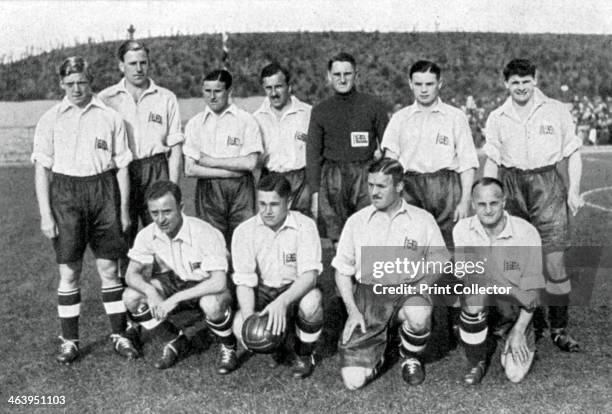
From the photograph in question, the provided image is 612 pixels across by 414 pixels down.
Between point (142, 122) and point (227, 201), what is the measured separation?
0.75 meters

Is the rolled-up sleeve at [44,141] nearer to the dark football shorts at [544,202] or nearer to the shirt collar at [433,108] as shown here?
the shirt collar at [433,108]

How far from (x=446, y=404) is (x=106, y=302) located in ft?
6.82

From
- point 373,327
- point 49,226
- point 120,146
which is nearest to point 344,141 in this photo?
point 373,327

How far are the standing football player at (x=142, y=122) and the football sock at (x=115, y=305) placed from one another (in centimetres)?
35

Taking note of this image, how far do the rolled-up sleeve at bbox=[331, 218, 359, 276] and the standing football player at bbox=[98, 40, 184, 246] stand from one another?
1.28 metres

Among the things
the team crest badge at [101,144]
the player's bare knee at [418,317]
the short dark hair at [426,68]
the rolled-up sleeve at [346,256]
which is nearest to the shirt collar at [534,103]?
the short dark hair at [426,68]

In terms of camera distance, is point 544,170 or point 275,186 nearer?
point 275,186

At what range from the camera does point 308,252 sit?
3.70 m

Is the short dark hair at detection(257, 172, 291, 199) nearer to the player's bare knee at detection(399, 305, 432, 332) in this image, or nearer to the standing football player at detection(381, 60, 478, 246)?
the standing football player at detection(381, 60, 478, 246)

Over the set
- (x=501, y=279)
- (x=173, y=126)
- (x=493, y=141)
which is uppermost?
(x=173, y=126)

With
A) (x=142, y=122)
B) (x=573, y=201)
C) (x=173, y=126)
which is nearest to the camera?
(x=573, y=201)

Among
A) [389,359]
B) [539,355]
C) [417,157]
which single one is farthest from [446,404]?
[417,157]

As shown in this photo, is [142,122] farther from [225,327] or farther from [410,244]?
[410,244]

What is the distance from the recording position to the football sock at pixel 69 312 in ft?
12.8
